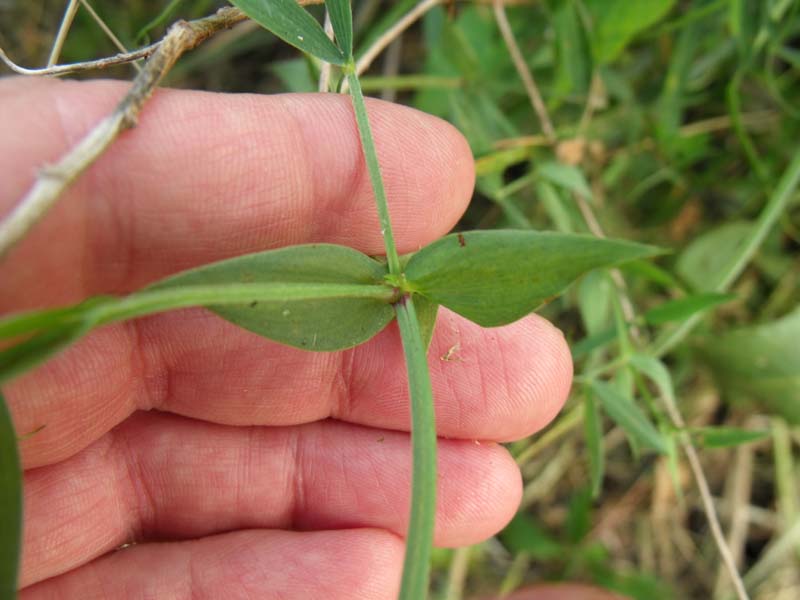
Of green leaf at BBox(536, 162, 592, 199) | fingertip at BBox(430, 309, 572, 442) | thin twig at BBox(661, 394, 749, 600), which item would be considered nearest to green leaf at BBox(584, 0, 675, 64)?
green leaf at BBox(536, 162, 592, 199)

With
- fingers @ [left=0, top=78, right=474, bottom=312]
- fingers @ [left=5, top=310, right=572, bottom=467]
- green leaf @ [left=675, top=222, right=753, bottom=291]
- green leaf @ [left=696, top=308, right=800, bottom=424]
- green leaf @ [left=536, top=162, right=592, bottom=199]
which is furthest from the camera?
green leaf @ [left=675, top=222, right=753, bottom=291]

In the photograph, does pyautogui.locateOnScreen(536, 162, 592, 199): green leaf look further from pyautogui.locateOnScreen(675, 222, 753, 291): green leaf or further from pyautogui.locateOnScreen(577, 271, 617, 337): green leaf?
pyautogui.locateOnScreen(675, 222, 753, 291): green leaf

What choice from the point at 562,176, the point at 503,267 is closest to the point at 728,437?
the point at 562,176

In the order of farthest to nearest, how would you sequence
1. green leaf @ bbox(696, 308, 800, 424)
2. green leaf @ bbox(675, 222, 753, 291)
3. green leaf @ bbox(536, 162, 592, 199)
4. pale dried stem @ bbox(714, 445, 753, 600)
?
pale dried stem @ bbox(714, 445, 753, 600) < green leaf @ bbox(675, 222, 753, 291) < green leaf @ bbox(696, 308, 800, 424) < green leaf @ bbox(536, 162, 592, 199)

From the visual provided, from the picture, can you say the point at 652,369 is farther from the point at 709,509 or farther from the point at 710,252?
the point at 710,252

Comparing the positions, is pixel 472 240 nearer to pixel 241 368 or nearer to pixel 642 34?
pixel 241 368

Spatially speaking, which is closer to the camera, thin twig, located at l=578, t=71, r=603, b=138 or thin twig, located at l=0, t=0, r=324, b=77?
thin twig, located at l=0, t=0, r=324, b=77

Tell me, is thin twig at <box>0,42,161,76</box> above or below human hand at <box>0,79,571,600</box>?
above
